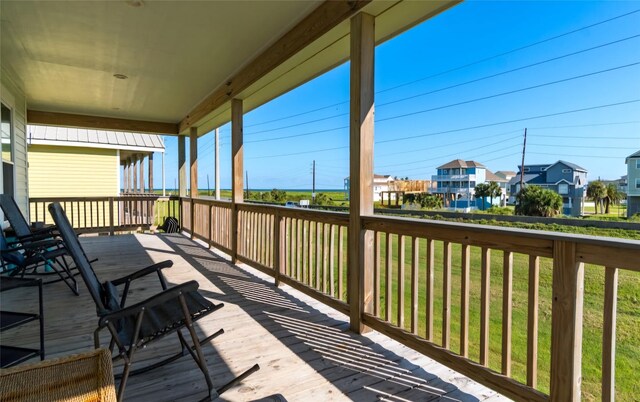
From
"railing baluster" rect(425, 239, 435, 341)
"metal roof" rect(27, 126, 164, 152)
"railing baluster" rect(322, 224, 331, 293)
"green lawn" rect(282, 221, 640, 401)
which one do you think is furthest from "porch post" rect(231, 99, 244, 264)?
"metal roof" rect(27, 126, 164, 152)

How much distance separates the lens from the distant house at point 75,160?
995 cm

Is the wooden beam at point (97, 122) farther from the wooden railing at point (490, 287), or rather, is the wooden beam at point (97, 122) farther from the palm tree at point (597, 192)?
the palm tree at point (597, 192)

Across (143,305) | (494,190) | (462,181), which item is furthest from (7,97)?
(494,190)

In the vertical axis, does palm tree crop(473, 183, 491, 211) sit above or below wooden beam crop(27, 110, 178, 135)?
below

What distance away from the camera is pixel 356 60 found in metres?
2.68

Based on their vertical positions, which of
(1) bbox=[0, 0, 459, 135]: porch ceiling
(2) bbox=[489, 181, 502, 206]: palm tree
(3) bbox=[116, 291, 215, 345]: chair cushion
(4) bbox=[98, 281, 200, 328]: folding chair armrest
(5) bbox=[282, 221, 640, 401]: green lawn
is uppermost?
(1) bbox=[0, 0, 459, 135]: porch ceiling

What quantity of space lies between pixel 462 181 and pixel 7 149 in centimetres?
636

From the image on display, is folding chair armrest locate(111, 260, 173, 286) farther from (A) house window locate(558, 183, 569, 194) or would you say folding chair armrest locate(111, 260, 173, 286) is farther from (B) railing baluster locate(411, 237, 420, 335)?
(A) house window locate(558, 183, 569, 194)

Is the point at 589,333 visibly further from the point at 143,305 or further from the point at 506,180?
the point at 143,305

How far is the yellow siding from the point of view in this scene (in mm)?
10055

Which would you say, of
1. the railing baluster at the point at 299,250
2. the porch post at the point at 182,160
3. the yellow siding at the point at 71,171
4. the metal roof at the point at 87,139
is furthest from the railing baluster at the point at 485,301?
the yellow siding at the point at 71,171

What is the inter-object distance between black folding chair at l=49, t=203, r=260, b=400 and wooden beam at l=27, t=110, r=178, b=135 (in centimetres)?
669

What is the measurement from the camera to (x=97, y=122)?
7684 millimetres

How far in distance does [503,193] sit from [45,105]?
26.5ft
